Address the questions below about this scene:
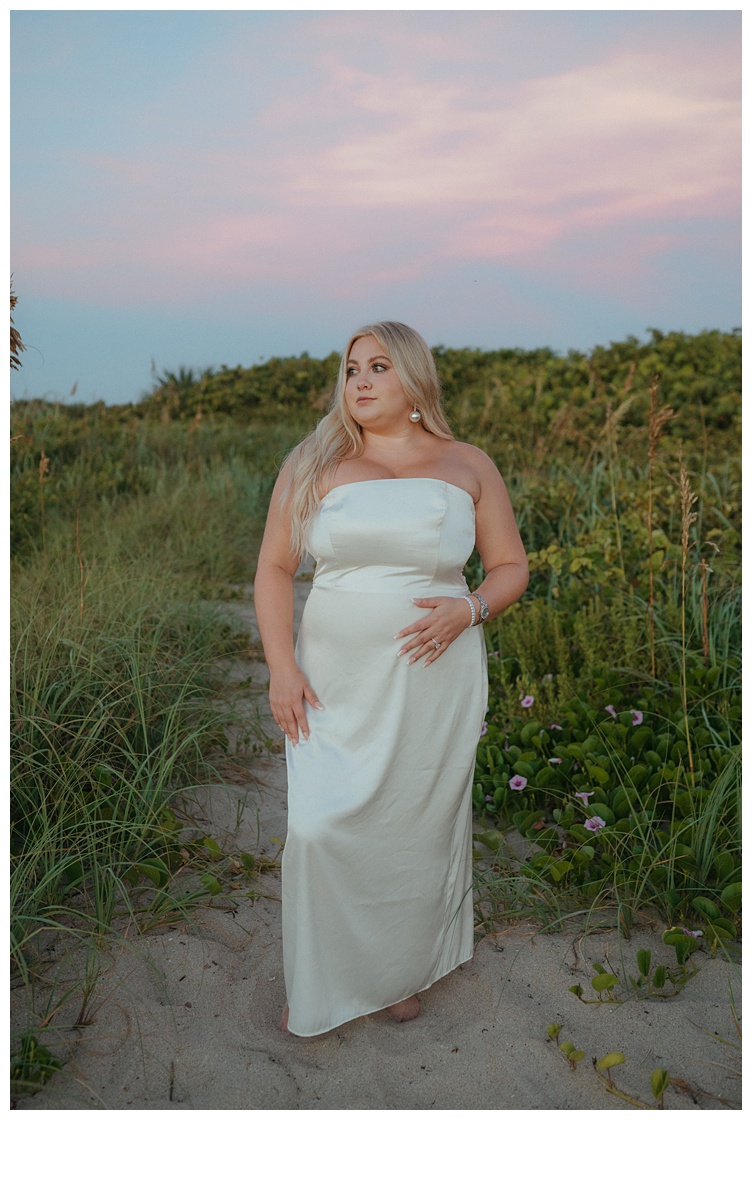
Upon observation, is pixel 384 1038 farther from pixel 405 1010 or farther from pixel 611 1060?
pixel 611 1060

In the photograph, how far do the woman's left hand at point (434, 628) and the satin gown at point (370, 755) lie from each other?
4 centimetres

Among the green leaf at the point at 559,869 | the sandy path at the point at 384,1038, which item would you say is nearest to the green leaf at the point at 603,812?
the green leaf at the point at 559,869

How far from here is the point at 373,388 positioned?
274cm

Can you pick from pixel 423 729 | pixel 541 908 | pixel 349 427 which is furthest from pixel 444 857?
pixel 349 427

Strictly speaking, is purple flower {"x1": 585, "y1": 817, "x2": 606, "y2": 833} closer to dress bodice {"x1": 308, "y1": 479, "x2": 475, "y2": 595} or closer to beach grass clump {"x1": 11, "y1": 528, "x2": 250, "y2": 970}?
dress bodice {"x1": 308, "y1": 479, "x2": 475, "y2": 595}

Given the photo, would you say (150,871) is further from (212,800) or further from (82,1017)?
(212,800)

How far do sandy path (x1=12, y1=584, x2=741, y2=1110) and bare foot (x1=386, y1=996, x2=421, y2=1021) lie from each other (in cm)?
3

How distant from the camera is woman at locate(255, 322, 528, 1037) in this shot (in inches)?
103

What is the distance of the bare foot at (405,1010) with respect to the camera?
2801 mm

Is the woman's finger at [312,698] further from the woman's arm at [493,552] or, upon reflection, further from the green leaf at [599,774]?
the green leaf at [599,774]

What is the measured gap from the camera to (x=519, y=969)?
9.85ft

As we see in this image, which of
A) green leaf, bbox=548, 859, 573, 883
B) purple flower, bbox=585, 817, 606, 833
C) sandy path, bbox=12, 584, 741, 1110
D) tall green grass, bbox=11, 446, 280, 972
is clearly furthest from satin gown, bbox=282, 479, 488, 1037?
purple flower, bbox=585, 817, 606, 833

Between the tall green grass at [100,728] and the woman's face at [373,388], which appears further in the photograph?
the tall green grass at [100,728]

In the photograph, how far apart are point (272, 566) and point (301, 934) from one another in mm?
1072
